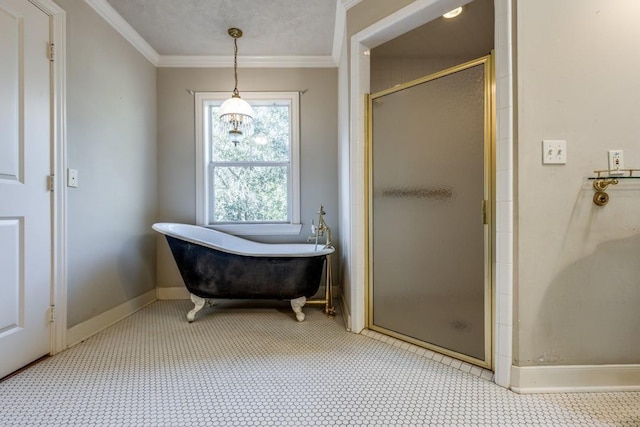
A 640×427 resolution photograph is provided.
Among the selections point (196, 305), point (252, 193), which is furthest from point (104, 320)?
point (252, 193)

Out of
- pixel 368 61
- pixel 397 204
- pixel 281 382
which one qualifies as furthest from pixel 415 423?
Result: pixel 368 61

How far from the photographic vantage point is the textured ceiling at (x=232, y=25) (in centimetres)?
214

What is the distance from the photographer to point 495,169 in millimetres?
1490

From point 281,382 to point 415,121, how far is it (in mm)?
1675

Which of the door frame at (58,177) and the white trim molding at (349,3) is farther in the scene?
the white trim molding at (349,3)

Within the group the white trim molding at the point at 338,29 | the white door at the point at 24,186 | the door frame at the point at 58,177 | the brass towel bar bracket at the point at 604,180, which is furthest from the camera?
the white trim molding at the point at 338,29

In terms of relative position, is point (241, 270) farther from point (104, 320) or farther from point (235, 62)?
A: point (235, 62)

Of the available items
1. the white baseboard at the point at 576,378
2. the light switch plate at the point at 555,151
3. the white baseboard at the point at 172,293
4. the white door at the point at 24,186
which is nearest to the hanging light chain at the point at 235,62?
the white door at the point at 24,186

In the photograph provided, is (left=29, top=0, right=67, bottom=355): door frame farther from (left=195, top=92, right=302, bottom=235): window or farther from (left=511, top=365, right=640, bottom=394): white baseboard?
(left=511, top=365, right=640, bottom=394): white baseboard

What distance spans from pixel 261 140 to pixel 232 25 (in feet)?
3.31

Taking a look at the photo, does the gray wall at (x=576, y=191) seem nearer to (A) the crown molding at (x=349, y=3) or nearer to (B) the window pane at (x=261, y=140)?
(A) the crown molding at (x=349, y=3)

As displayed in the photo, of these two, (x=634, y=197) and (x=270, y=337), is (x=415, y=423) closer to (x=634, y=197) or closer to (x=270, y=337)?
(x=270, y=337)

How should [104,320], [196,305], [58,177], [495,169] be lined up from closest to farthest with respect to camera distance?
[495,169] < [58,177] < [104,320] < [196,305]

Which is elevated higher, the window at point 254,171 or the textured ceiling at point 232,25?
the textured ceiling at point 232,25
